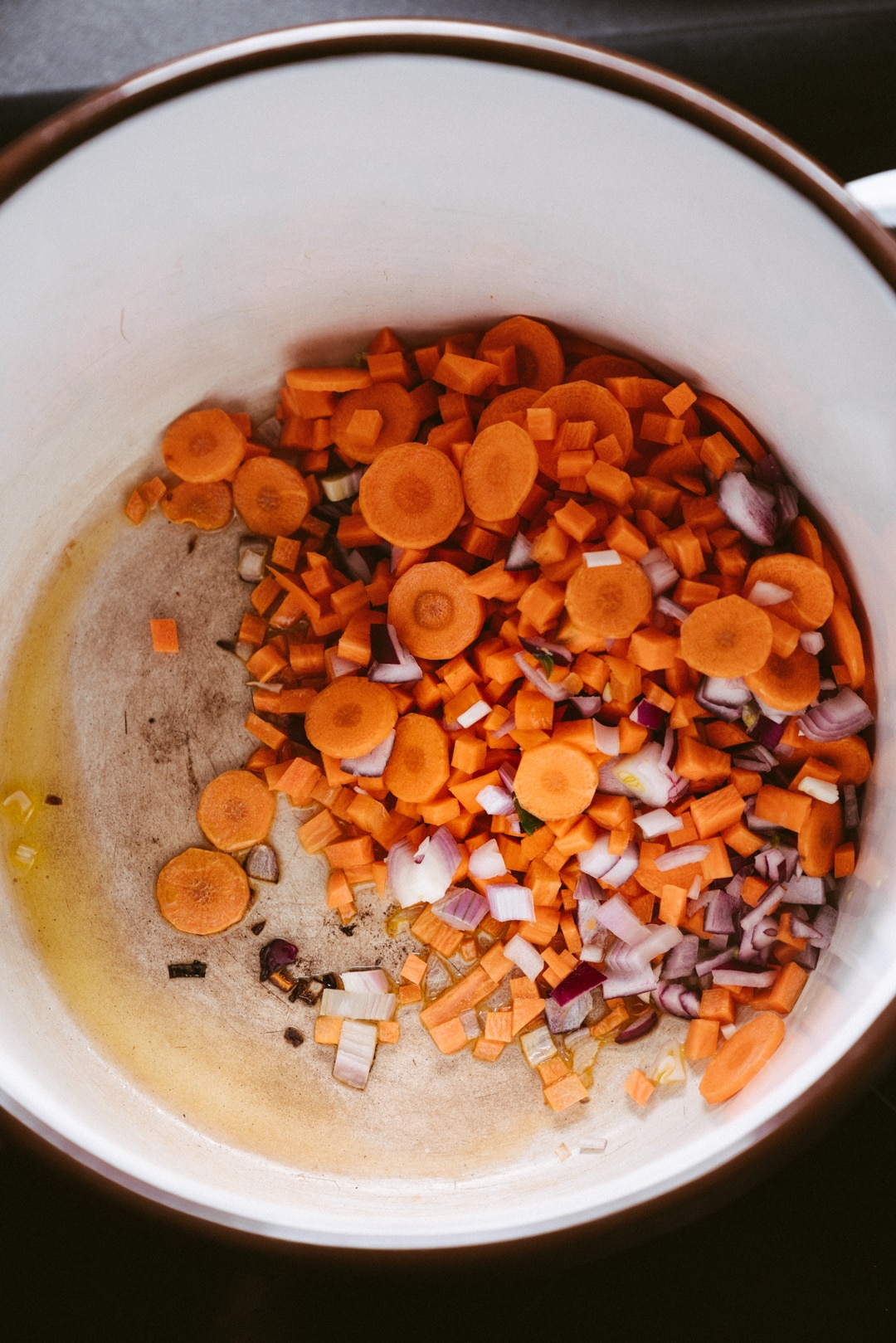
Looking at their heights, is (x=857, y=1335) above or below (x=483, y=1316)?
above

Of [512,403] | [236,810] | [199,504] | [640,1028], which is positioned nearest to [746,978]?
[640,1028]

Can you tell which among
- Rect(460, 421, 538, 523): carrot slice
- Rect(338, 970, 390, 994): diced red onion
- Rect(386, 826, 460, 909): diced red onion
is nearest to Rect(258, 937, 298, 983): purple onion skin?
Rect(338, 970, 390, 994): diced red onion

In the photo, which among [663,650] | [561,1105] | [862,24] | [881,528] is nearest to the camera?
[881,528]

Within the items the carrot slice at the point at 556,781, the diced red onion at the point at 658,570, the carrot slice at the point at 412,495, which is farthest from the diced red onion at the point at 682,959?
the carrot slice at the point at 412,495

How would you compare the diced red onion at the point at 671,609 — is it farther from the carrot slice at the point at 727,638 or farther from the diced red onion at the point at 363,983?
the diced red onion at the point at 363,983

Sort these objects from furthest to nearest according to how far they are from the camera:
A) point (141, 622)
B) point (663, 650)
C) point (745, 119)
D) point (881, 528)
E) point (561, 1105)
Answer: 1. point (141, 622)
2. point (561, 1105)
3. point (663, 650)
4. point (881, 528)
5. point (745, 119)

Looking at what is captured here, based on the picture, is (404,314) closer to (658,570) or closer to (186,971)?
(658,570)

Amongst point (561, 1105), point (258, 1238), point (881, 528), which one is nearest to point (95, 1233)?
point (258, 1238)

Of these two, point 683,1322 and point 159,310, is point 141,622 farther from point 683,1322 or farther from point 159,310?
point 683,1322
